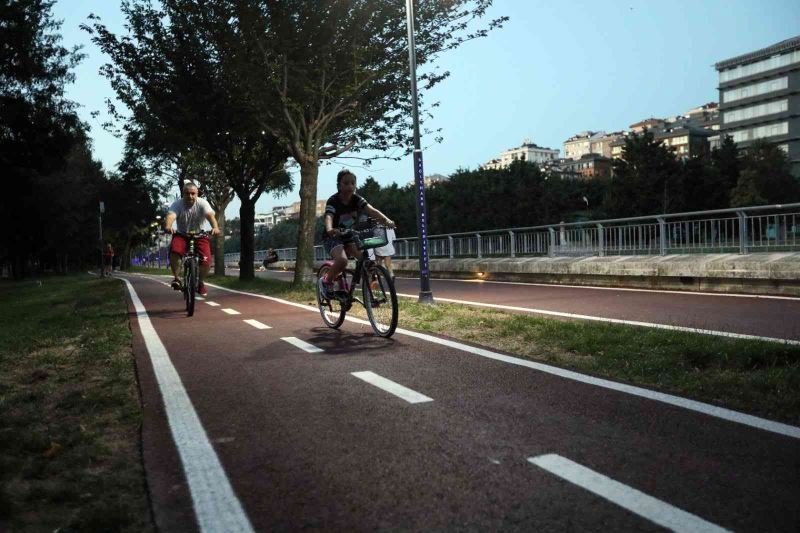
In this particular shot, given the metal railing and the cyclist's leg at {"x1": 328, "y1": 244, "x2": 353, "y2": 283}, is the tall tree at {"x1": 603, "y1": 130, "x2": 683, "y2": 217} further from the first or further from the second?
the cyclist's leg at {"x1": 328, "y1": 244, "x2": 353, "y2": 283}

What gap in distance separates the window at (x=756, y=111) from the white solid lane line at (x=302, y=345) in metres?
123

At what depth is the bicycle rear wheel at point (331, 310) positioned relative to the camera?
345 inches

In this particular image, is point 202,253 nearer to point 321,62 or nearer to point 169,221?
point 169,221

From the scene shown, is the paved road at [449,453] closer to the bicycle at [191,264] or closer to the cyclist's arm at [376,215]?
the cyclist's arm at [376,215]

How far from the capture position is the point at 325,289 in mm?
8797

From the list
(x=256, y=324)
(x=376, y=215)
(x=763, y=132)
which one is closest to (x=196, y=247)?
(x=256, y=324)

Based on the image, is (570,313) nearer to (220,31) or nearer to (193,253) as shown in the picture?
(193,253)

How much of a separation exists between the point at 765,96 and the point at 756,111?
9.23 ft

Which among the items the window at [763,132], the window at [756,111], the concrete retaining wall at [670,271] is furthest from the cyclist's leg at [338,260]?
the window at [756,111]

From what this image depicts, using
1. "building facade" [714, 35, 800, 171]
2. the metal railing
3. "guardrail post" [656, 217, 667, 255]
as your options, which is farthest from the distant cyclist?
"building facade" [714, 35, 800, 171]

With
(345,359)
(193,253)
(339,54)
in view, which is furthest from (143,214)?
(345,359)

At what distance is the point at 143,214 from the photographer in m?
58.8

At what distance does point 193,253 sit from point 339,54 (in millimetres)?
8193

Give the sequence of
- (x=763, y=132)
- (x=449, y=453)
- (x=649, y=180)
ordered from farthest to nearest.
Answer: (x=763, y=132) < (x=649, y=180) < (x=449, y=453)
